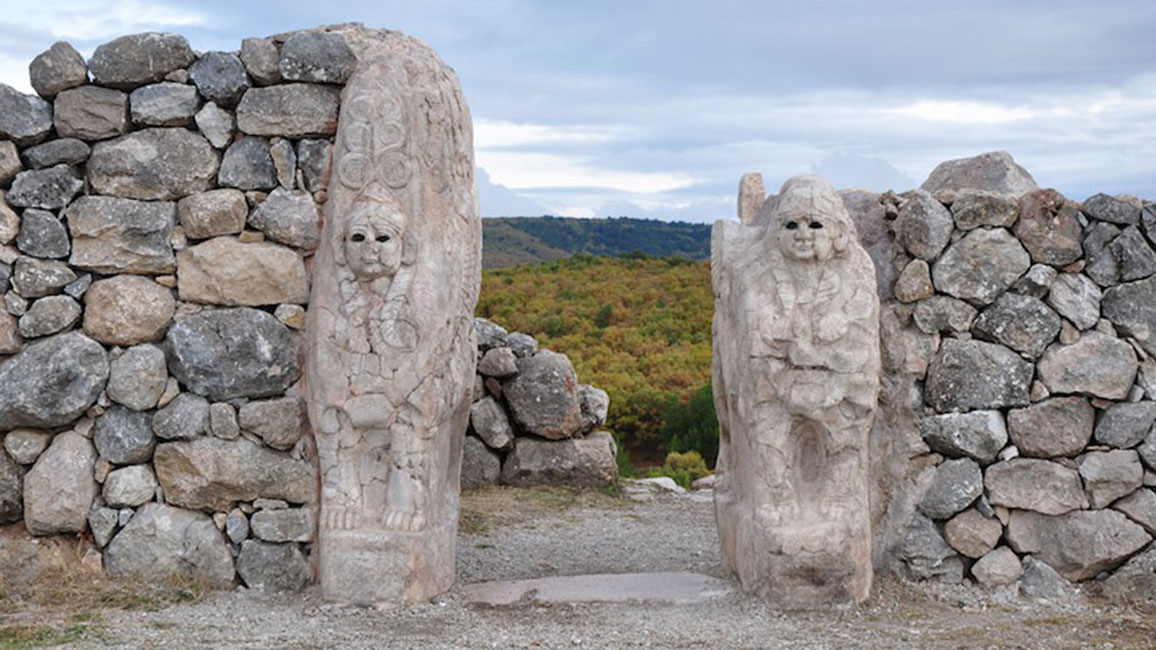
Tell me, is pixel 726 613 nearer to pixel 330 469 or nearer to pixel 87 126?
pixel 330 469

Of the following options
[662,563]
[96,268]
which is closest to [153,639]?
[96,268]

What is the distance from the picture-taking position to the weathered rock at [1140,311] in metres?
6.30

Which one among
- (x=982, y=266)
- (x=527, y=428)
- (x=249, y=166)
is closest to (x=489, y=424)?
(x=527, y=428)

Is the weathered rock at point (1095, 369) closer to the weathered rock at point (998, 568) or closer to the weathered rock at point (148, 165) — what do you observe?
the weathered rock at point (998, 568)

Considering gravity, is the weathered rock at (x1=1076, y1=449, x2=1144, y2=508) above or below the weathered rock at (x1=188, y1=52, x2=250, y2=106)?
below

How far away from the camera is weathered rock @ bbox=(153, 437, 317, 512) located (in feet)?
20.5

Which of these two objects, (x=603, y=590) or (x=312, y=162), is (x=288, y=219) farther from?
(x=603, y=590)

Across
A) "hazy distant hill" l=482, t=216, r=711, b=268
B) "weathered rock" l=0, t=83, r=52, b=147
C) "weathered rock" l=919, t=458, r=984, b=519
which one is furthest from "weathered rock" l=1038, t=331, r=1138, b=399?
"hazy distant hill" l=482, t=216, r=711, b=268

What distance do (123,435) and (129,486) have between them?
260 millimetres

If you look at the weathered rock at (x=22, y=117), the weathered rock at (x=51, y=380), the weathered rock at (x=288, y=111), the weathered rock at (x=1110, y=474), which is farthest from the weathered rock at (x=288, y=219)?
the weathered rock at (x=1110, y=474)

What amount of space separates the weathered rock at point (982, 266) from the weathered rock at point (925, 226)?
78 millimetres

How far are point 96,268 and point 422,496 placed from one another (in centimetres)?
199

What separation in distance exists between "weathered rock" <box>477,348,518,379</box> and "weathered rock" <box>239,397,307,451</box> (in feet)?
12.4

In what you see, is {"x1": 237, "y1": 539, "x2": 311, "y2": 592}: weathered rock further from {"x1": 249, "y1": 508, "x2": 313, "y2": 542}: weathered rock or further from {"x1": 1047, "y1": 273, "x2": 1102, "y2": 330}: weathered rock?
{"x1": 1047, "y1": 273, "x2": 1102, "y2": 330}: weathered rock
